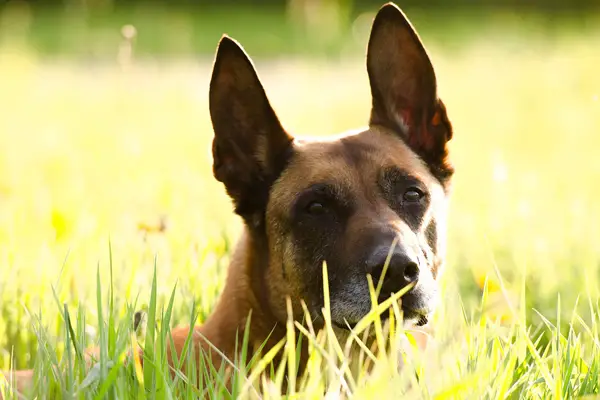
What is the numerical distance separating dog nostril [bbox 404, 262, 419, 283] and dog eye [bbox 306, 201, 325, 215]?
517mm

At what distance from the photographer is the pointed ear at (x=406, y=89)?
3742mm

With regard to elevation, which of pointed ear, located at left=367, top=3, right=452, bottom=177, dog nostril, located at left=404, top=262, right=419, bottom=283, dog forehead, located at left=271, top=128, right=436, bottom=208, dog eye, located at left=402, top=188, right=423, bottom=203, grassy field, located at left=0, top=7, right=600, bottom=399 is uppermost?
pointed ear, located at left=367, top=3, right=452, bottom=177

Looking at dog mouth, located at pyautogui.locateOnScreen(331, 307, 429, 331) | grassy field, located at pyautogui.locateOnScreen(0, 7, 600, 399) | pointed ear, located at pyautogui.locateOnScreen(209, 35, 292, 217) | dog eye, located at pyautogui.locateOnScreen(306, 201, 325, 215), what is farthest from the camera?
pointed ear, located at pyautogui.locateOnScreen(209, 35, 292, 217)

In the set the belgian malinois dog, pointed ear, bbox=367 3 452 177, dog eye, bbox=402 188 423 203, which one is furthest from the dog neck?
pointed ear, bbox=367 3 452 177

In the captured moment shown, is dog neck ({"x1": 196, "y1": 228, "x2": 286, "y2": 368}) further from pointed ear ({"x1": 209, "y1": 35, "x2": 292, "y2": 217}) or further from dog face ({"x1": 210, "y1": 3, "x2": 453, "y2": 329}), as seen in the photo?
pointed ear ({"x1": 209, "y1": 35, "x2": 292, "y2": 217})

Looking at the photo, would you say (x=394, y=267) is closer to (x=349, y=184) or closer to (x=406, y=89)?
(x=349, y=184)

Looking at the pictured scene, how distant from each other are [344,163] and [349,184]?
0.11 m

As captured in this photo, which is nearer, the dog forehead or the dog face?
the dog face

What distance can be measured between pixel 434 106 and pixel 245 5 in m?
23.5

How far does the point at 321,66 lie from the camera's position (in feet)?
51.4

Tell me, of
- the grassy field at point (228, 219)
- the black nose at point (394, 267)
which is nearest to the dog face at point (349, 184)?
the black nose at point (394, 267)

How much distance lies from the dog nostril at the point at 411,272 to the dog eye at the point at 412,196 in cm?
47

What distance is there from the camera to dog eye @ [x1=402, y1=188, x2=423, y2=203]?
3500mm

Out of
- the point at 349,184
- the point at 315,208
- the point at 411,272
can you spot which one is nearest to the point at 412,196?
the point at 349,184
